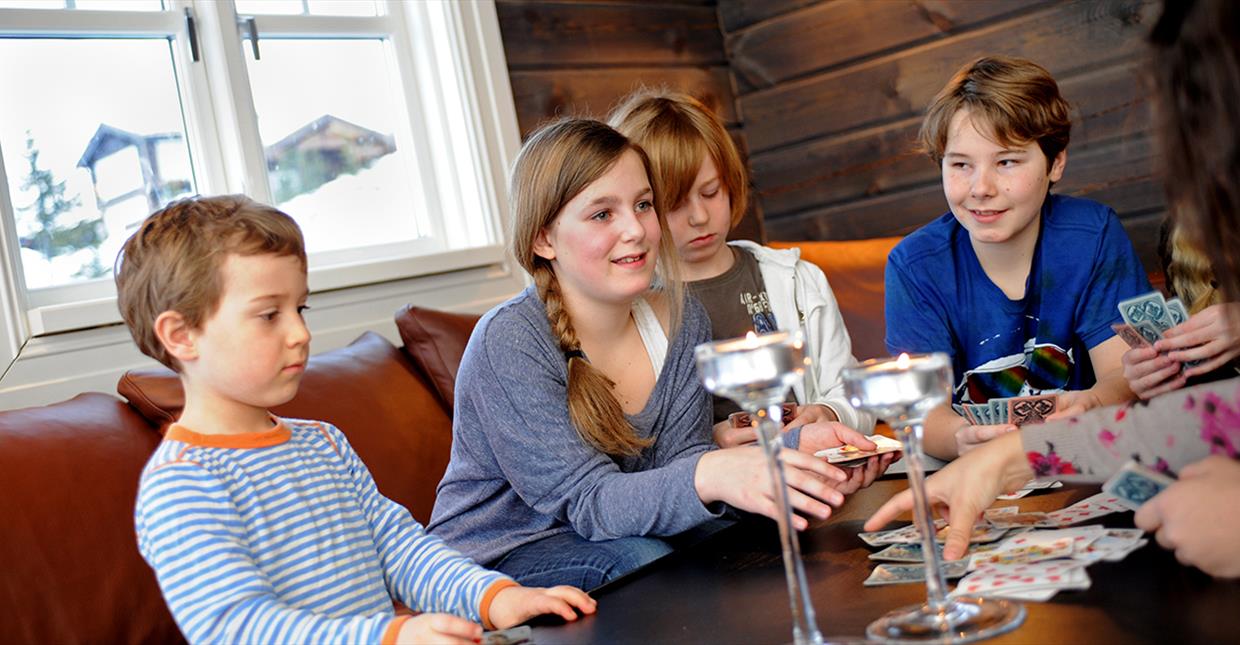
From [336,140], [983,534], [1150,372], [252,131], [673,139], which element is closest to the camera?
[983,534]

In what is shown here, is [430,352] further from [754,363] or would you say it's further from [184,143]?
[754,363]

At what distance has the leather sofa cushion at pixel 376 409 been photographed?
7.62 ft

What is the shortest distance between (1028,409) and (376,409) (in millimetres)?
1358

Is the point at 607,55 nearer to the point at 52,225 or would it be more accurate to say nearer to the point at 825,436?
the point at 52,225

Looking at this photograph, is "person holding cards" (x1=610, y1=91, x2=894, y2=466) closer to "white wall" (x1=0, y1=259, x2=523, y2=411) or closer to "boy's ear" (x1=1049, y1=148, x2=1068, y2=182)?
"boy's ear" (x1=1049, y1=148, x2=1068, y2=182)

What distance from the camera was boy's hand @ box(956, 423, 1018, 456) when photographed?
68.3 inches

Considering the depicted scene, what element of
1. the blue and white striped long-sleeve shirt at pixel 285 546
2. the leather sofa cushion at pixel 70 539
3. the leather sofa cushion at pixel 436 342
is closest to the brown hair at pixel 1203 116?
the blue and white striped long-sleeve shirt at pixel 285 546

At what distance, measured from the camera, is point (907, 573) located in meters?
1.24

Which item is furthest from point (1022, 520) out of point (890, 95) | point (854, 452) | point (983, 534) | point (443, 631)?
point (890, 95)

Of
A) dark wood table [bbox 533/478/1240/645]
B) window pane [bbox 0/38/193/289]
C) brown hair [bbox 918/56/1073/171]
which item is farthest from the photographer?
window pane [bbox 0/38/193/289]

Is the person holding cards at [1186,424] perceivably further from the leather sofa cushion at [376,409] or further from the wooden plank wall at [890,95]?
the wooden plank wall at [890,95]

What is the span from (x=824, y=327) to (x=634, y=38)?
5.65ft

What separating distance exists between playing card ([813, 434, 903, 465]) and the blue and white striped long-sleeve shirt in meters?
0.45

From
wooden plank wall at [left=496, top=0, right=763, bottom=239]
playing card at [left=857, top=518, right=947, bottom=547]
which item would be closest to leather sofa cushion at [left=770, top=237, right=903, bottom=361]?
wooden plank wall at [left=496, top=0, right=763, bottom=239]
